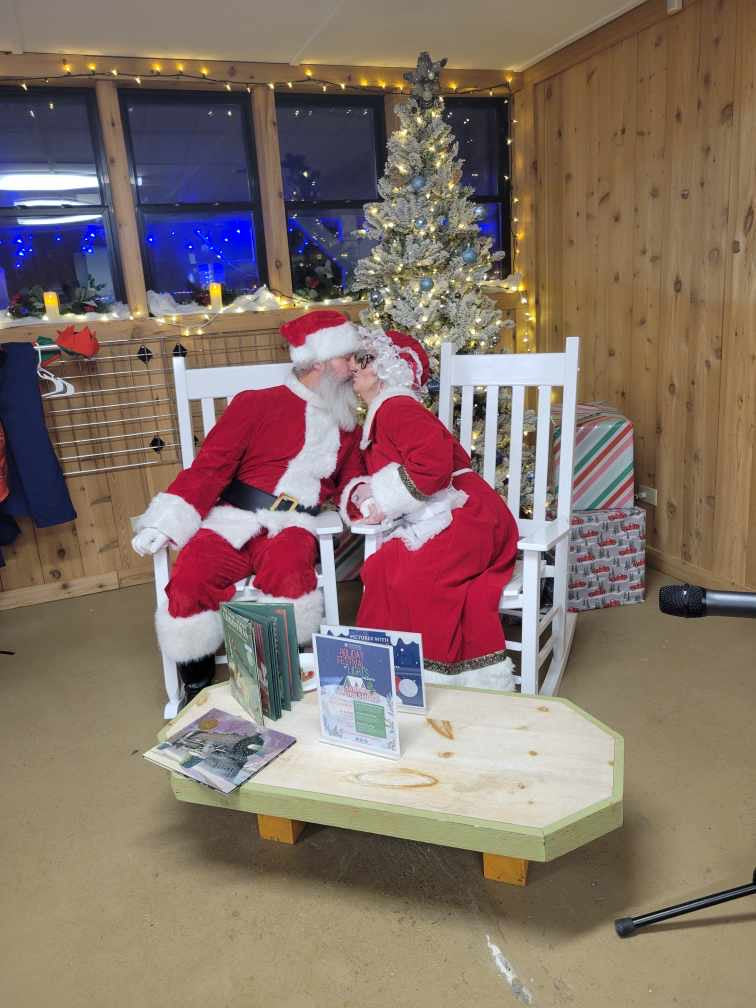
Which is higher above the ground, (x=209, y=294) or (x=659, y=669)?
(x=209, y=294)

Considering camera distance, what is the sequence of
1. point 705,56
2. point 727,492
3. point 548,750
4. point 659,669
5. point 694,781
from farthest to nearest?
point 727,492 → point 705,56 → point 659,669 → point 694,781 → point 548,750

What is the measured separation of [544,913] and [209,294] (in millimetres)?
3029

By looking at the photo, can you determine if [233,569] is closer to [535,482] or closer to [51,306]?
[535,482]

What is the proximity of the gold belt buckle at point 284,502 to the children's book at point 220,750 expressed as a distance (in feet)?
2.93

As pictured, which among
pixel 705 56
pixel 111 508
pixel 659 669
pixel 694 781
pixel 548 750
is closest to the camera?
pixel 548 750

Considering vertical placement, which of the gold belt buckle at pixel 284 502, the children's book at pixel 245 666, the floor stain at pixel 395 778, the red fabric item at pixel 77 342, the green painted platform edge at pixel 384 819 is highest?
the red fabric item at pixel 77 342

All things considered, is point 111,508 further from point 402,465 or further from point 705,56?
point 705,56

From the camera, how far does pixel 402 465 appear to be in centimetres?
222

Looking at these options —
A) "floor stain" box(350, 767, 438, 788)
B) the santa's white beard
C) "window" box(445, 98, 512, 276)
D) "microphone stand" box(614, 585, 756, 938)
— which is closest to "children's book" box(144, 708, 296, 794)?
"floor stain" box(350, 767, 438, 788)

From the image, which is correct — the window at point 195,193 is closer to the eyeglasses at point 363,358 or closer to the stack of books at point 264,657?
the eyeglasses at point 363,358

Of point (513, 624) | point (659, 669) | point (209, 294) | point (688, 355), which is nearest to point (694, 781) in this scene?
point (659, 669)

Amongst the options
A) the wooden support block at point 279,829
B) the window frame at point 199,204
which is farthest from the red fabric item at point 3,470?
the wooden support block at point 279,829

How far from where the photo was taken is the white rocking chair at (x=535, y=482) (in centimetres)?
215

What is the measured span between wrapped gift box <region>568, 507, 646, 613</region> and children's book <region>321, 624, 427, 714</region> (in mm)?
1434
